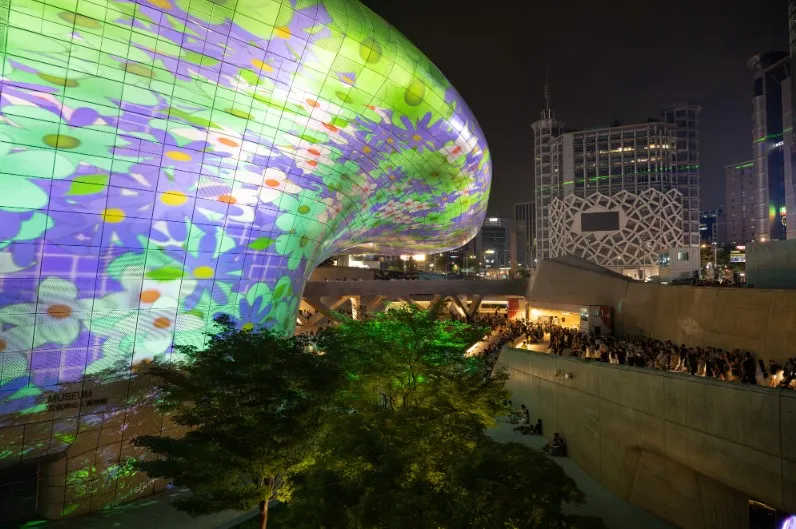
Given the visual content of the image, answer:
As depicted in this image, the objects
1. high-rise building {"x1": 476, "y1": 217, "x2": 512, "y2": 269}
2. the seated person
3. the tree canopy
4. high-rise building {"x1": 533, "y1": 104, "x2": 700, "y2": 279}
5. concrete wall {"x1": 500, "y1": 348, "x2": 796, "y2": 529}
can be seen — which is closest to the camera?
the tree canopy

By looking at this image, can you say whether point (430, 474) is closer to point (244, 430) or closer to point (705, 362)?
point (244, 430)

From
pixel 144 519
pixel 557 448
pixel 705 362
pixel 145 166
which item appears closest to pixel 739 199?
pixel 705 362

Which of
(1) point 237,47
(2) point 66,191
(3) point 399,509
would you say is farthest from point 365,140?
(3) point 399,509

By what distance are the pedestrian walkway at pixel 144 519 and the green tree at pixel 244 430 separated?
3393mm

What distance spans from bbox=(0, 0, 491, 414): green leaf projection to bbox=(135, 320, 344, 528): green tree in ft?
12.6

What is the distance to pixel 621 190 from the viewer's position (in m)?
103

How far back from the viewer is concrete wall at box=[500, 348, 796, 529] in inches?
344

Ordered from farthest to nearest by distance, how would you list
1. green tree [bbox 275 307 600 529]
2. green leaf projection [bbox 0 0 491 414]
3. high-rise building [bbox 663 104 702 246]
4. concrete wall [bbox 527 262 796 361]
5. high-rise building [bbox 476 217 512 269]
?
1. high-rise building [bbox 476 217 512 269]
2. high-rise building [bbox 663 104 702 246]
3. concrete wall [bbox 527 262 796 361]
4. green leaf projection [bbox 0 0 491 414]
5. green tree [bbox 275 307 600 529]

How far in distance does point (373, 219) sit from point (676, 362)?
1375cm

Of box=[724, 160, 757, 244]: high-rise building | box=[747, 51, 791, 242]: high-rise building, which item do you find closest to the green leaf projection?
box=[747, 51, 791, 242]: high-rise building

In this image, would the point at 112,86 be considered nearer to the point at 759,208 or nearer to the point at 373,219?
the point at 373,219

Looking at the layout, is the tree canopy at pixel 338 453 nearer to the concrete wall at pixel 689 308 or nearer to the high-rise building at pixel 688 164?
the concrete wall at pixel 689 308

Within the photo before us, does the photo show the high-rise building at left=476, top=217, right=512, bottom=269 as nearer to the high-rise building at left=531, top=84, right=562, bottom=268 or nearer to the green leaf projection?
the high-rise building at left=531, top=84, right=562, bottom=268

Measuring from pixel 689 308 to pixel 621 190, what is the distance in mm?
94534
